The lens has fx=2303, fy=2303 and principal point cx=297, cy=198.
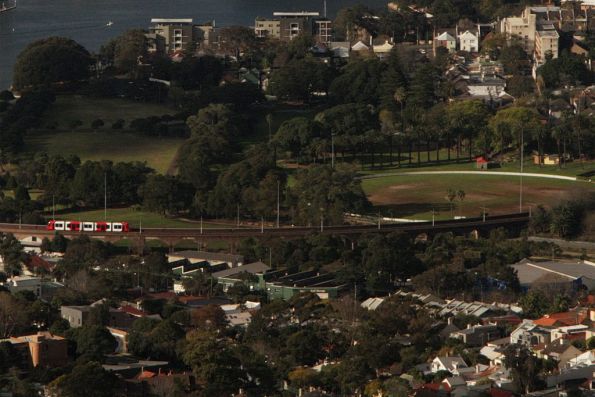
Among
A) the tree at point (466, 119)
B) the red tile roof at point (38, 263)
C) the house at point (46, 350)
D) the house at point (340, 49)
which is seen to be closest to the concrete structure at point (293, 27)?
the house at point (340, 49)

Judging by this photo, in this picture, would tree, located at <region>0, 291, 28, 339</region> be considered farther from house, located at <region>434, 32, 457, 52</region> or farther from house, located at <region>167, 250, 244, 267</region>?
house, located at <region>434, 32, 457, 52</region>

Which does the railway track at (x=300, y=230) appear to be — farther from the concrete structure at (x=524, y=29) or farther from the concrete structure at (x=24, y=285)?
the concrete structure at (x=524, y=29)

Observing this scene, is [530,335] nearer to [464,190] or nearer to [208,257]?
[208,257]

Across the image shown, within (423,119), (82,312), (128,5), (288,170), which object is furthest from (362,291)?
(128,5)

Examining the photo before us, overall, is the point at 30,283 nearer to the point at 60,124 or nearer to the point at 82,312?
the point at 82,312

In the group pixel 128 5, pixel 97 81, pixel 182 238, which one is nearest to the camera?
pixel 182 238

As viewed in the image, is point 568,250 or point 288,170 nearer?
point 568,250
